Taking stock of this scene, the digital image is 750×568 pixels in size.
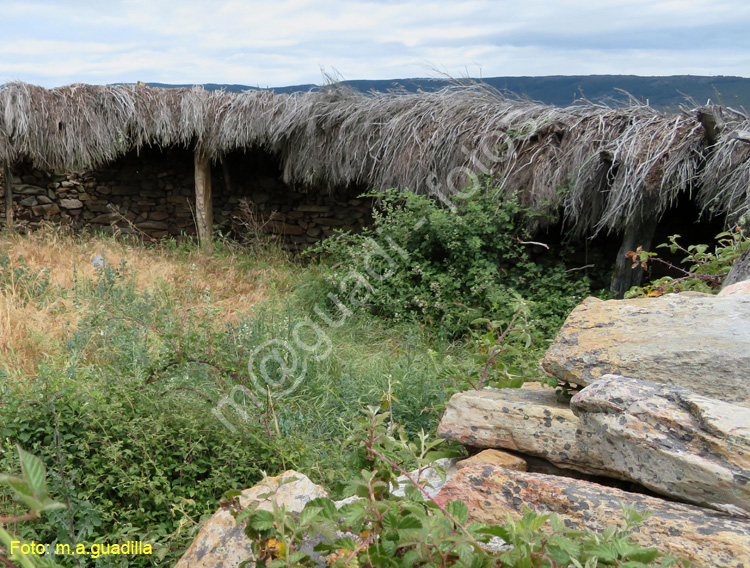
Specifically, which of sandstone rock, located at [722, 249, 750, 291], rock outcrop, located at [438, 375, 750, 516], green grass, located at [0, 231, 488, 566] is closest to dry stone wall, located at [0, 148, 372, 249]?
green grass, located at [0, 231, 488, 566]

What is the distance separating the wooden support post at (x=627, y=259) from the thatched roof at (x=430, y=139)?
188mm

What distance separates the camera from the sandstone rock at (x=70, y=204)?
8484mm

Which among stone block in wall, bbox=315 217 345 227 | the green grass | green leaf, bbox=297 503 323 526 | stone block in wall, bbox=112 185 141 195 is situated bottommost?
the green grass

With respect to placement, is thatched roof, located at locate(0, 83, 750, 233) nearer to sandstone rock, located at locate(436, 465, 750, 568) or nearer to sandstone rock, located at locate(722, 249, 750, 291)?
sandstone rock, located at locate(722, 249, 750, 291)

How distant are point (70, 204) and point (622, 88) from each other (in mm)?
7233

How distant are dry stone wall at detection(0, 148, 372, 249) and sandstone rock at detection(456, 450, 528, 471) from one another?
612 centimetres

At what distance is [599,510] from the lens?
1.49 metres

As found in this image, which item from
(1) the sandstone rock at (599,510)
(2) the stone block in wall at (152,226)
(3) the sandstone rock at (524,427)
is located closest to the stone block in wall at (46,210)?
(2) the stone block in wall at (152,226)

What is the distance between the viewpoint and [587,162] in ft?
18.4

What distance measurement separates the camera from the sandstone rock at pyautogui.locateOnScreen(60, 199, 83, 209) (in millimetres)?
8484

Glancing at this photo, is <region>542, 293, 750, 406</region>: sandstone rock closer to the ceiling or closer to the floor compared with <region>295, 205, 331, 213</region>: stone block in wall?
closer to the ceiling

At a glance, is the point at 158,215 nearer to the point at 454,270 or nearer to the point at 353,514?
the point at 454,270

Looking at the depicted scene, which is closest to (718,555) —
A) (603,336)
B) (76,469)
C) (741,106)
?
(603,336)

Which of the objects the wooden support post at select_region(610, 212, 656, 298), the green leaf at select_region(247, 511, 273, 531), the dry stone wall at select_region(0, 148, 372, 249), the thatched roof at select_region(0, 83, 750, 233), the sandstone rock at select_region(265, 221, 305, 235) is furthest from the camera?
the sandstone rock at select_region(265, 221, 305, 235)
